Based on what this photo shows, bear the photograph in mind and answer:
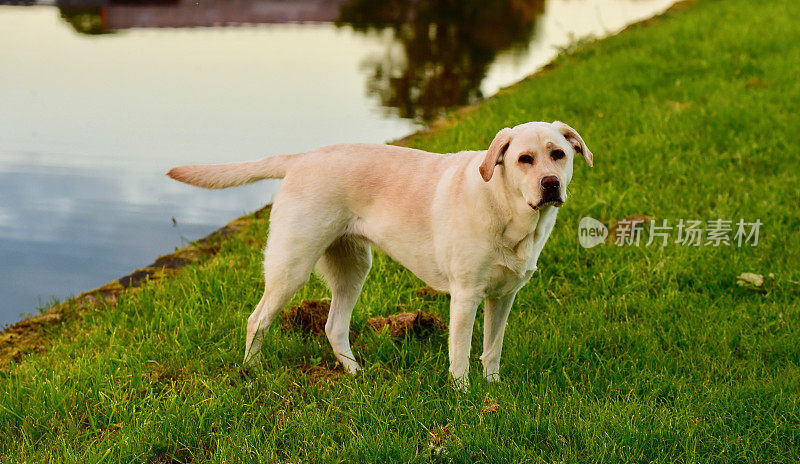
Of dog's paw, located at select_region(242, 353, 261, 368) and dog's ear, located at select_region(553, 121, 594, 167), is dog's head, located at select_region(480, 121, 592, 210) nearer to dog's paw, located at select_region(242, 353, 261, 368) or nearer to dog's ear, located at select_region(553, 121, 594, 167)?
dog's ear, located at select_region(553, 121, 594, 167)

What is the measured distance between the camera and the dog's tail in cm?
371

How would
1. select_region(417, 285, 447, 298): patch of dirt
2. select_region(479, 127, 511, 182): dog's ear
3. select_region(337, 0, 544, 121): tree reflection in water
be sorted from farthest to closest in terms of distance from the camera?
select_region(337, 0, 544, 121): tree reflection in water → select_region(417, 285, 447, 298): patch of dirt → select_region(479, 127, 511, 182): dog's ear

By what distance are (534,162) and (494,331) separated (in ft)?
3.14

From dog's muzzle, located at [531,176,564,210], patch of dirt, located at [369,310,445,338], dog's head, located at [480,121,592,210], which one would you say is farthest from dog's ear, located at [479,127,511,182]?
patch of dirt, located at [369,310,445,338]

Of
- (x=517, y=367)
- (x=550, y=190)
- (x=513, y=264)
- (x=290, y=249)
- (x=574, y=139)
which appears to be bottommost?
(x=517, y=367)

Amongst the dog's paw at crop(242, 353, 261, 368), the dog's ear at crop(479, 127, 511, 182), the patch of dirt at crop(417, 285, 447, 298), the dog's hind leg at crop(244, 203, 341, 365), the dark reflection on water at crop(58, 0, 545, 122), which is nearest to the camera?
the dog's ear at crop(479, 127, 511, 182)

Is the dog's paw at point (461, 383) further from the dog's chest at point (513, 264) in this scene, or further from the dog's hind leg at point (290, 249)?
the dog's hind leg at point (290, 249)

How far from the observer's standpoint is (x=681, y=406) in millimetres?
3441

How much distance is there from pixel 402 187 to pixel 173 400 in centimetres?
138

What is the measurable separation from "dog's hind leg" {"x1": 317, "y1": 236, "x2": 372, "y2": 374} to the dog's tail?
1.62ft

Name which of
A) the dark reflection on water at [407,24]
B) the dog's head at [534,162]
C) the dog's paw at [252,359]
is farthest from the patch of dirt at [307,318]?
the dark reflection on water at [407,24]

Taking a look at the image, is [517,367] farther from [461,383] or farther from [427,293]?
[427,293]

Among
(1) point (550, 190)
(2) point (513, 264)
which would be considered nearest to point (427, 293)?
(2) point (513, 264)

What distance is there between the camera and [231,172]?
3.75m
